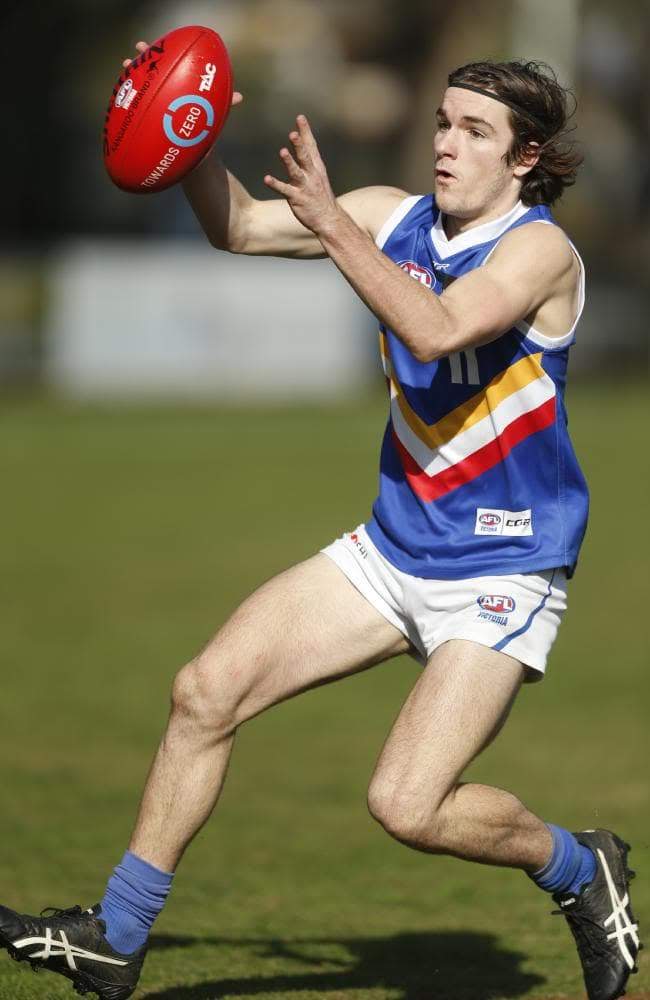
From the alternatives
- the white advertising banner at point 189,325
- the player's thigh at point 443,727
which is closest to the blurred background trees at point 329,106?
the white advertising banner at point 189,325

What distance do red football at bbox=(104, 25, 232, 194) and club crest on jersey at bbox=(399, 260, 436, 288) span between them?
71 cm

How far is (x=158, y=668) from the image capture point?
1049 cm

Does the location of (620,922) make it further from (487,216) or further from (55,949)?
(487,216)

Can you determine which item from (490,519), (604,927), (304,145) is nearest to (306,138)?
(304,145)

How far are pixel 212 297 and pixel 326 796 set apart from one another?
54.8 feet

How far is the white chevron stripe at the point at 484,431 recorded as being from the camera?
4895 millimetres

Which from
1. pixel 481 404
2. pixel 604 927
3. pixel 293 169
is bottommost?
pixel 604 927

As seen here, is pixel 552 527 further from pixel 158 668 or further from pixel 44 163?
pixel 44 163

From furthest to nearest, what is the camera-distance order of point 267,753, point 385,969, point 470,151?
point 267,753 < point 385,969 < point 470,151

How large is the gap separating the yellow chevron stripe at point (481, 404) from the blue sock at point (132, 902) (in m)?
1.48

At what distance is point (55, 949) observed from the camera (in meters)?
4.71

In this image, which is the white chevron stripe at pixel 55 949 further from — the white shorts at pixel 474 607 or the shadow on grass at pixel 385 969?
the white shorts at pixel 474 607

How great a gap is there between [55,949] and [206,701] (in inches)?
31.5

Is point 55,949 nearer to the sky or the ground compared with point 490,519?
nearer to the ground
